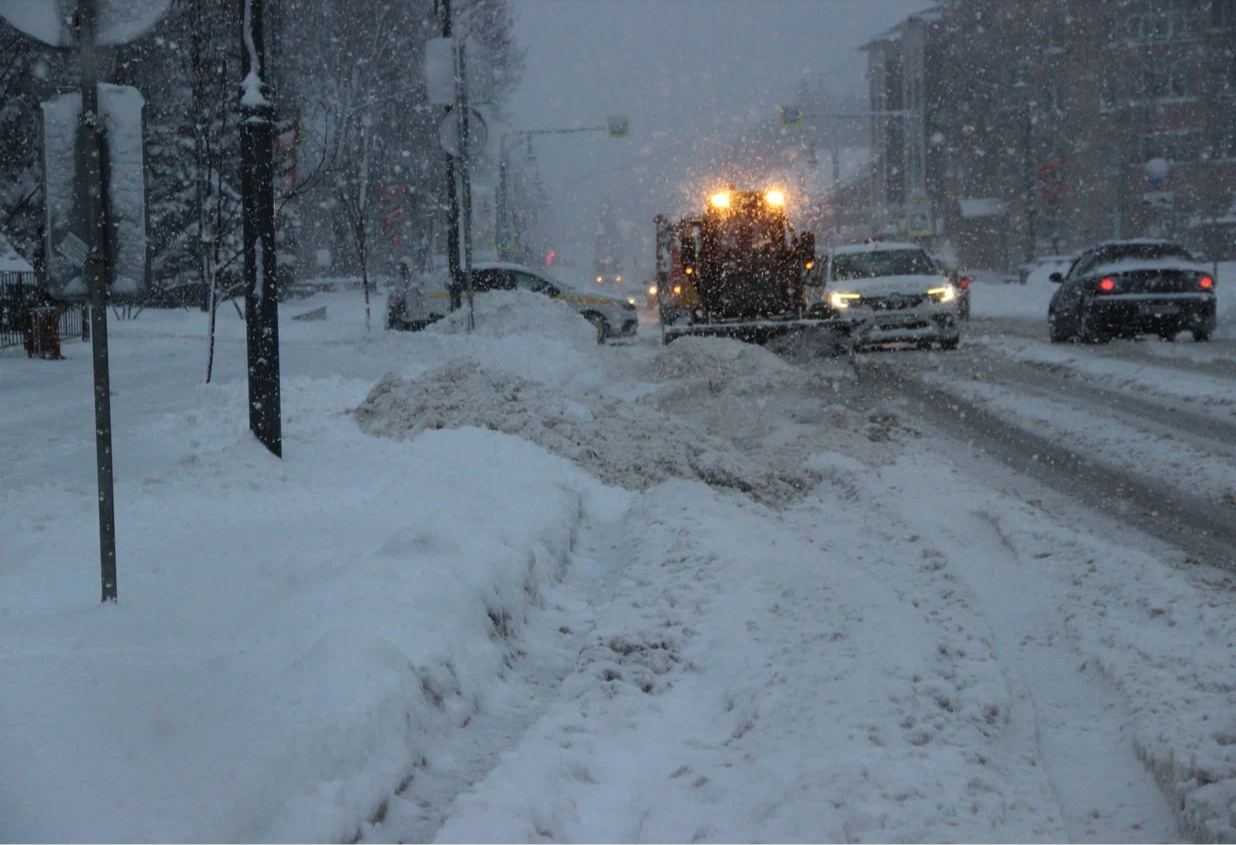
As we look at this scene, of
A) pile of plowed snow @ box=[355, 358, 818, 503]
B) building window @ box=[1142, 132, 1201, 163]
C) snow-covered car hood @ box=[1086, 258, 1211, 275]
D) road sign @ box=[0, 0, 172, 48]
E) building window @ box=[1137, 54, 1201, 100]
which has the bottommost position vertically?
pile of plowed snow @ box=[355, 358, 818, 503]

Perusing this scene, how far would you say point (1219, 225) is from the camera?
54.3 metres

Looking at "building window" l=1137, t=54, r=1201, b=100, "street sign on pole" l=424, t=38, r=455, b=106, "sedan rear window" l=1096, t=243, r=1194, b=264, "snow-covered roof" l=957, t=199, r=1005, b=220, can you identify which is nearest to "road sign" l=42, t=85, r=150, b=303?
"street sign on pole" l=424, t=38, r=455, b=106

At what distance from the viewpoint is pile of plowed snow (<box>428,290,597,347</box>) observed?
20.6m

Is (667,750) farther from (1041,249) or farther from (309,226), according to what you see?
(1041,249)

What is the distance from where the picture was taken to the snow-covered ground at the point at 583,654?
139 inches

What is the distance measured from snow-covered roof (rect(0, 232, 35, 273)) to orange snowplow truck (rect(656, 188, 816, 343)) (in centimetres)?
1462

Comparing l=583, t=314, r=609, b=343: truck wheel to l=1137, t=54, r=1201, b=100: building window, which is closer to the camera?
l=583, t=314, r=609, b=343: truck wheel

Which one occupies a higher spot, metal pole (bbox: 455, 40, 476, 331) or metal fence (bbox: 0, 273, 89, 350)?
metal pole (bbox: 455, 40, 476, 331)

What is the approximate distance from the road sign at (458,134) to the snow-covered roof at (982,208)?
158 ft

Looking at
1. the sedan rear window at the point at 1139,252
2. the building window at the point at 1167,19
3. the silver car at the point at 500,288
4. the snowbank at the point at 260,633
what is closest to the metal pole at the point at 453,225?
the silver car at the point at 500,288

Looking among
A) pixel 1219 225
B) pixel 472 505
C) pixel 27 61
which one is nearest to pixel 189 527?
pixel 472 505

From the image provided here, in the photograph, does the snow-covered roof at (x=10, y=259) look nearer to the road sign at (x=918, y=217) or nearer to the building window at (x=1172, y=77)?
the road sign at (x=918, y=217)

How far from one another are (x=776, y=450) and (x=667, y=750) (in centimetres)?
628

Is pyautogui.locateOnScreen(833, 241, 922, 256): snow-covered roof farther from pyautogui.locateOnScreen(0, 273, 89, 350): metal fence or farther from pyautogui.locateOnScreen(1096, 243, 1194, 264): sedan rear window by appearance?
pyautogui.locateOnScreen(0, 273, 89, 350): metal fence
